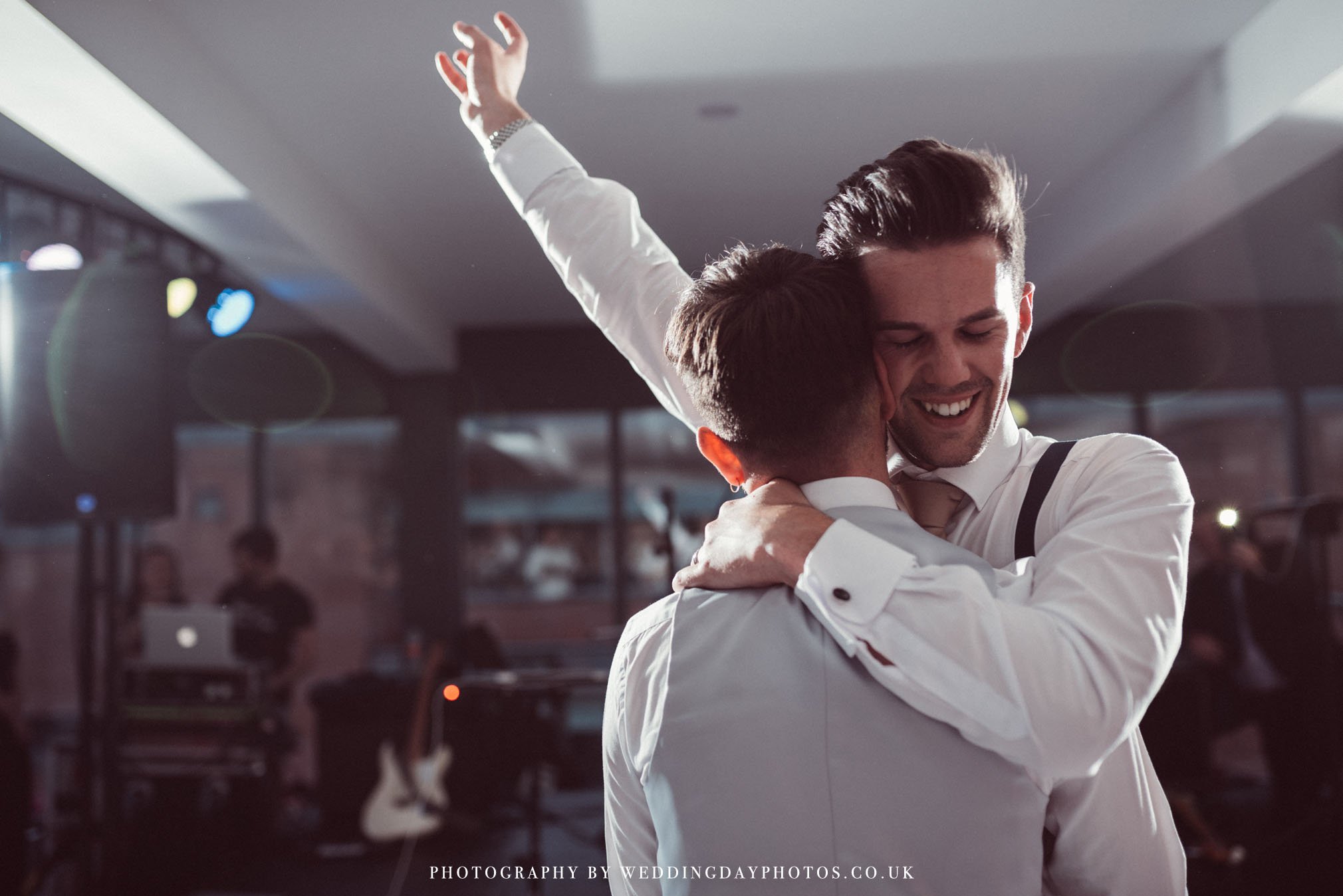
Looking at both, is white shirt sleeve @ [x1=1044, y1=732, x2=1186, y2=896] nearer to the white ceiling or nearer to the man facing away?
the man facing away

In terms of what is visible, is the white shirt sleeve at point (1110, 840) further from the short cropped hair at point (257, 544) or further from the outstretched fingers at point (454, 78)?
the short cropped hair at point (257, 544)

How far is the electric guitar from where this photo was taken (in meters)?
4.12

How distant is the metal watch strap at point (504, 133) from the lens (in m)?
1.24

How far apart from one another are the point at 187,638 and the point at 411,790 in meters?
1.23

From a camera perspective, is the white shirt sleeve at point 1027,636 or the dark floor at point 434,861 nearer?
the white shirt sleeve at point 1027,636

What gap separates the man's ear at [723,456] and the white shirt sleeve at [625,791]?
0.19 meters


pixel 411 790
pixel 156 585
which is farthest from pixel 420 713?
pixel 156 585

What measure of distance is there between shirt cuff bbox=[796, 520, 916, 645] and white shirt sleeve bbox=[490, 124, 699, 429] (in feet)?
1.69

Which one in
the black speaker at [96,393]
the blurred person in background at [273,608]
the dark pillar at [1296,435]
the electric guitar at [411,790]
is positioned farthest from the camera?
the dark pillar at [1296,435]

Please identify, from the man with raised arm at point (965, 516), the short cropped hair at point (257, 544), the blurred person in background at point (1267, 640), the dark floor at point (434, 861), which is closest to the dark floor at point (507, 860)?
the dark floor at point (434, 861)

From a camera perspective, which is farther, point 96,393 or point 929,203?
point 96,393

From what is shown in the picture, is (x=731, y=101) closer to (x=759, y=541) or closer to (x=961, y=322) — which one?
(x=961, y=322)

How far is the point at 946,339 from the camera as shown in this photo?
946 mm

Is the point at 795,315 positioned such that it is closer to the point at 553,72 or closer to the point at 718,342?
the point at 718,342
